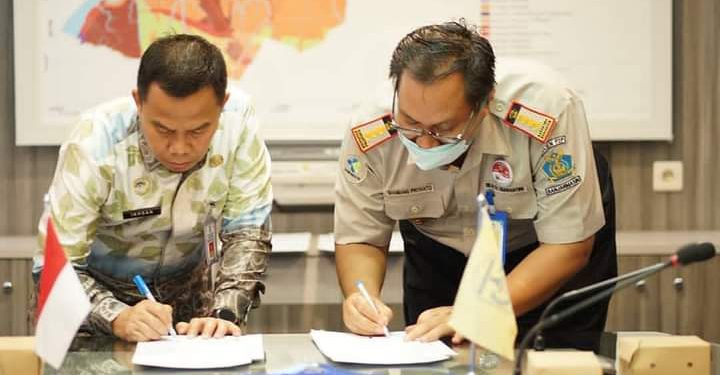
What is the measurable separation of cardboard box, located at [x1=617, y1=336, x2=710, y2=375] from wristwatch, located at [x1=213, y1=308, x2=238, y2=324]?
0.92m

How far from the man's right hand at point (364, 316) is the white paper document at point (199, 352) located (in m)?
0.21

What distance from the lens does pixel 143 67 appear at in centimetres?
225

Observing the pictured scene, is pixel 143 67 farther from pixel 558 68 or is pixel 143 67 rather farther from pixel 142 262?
pixel 558 68

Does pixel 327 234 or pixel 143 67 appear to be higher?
pixel 143 67

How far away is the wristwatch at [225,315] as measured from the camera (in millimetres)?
2359

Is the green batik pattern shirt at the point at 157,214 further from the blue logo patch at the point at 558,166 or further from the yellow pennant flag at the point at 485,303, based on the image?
the yellow pennant flag at the point at 485,303

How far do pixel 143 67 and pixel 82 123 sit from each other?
0.84 feet

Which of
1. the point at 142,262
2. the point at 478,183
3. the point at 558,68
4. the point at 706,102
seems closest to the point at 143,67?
the point at 142,262

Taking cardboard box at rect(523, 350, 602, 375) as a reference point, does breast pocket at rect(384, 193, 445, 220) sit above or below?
above

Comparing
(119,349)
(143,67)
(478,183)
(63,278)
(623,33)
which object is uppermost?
(623,33)

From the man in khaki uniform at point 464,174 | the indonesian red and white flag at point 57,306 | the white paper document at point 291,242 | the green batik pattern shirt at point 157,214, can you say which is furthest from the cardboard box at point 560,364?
the white paper document at point 291,242

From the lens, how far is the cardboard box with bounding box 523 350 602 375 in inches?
69.0

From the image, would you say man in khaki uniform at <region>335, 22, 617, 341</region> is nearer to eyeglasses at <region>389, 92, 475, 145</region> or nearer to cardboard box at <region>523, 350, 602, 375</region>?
eyeglasses at <region>389, 92, 475, 145</region>

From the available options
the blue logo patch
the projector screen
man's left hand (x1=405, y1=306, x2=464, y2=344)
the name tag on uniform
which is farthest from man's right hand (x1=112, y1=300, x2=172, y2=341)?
the projector screen
